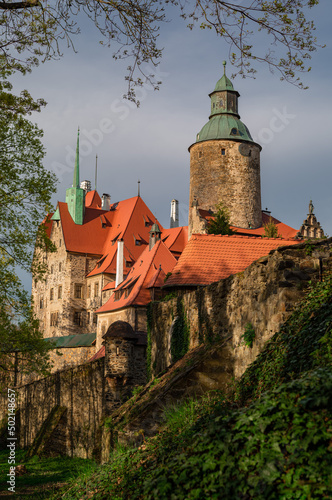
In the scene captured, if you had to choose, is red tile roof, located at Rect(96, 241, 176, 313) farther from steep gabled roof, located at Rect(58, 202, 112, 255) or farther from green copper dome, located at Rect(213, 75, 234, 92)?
green copper dome, located at Rect(213, 75, 234, 92)

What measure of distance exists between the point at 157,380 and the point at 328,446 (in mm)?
9465

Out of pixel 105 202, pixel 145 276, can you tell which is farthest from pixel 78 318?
pixel 145 276

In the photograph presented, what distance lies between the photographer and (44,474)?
15.8m

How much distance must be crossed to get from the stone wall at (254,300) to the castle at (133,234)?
17699 mm

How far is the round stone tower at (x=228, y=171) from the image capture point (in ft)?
166

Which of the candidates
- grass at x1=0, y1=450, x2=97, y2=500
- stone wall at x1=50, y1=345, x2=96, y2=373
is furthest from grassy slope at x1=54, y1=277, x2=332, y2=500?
stone wall at x1=50, y1=345, x2=96, y2=373

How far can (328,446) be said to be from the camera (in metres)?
4.56

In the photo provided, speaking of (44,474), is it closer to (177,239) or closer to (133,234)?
(177,239)

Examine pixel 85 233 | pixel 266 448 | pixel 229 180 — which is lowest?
Result: pixel 266 448

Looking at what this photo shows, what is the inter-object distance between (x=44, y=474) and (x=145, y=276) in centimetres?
1810

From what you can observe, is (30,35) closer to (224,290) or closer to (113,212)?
(224,290)

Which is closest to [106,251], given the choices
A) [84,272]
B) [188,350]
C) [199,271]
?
[84,272]

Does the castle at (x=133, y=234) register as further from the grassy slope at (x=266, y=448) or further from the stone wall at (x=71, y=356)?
the grassy slope at (x=266, y=448)

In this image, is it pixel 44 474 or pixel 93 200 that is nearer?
pixel 44 474
